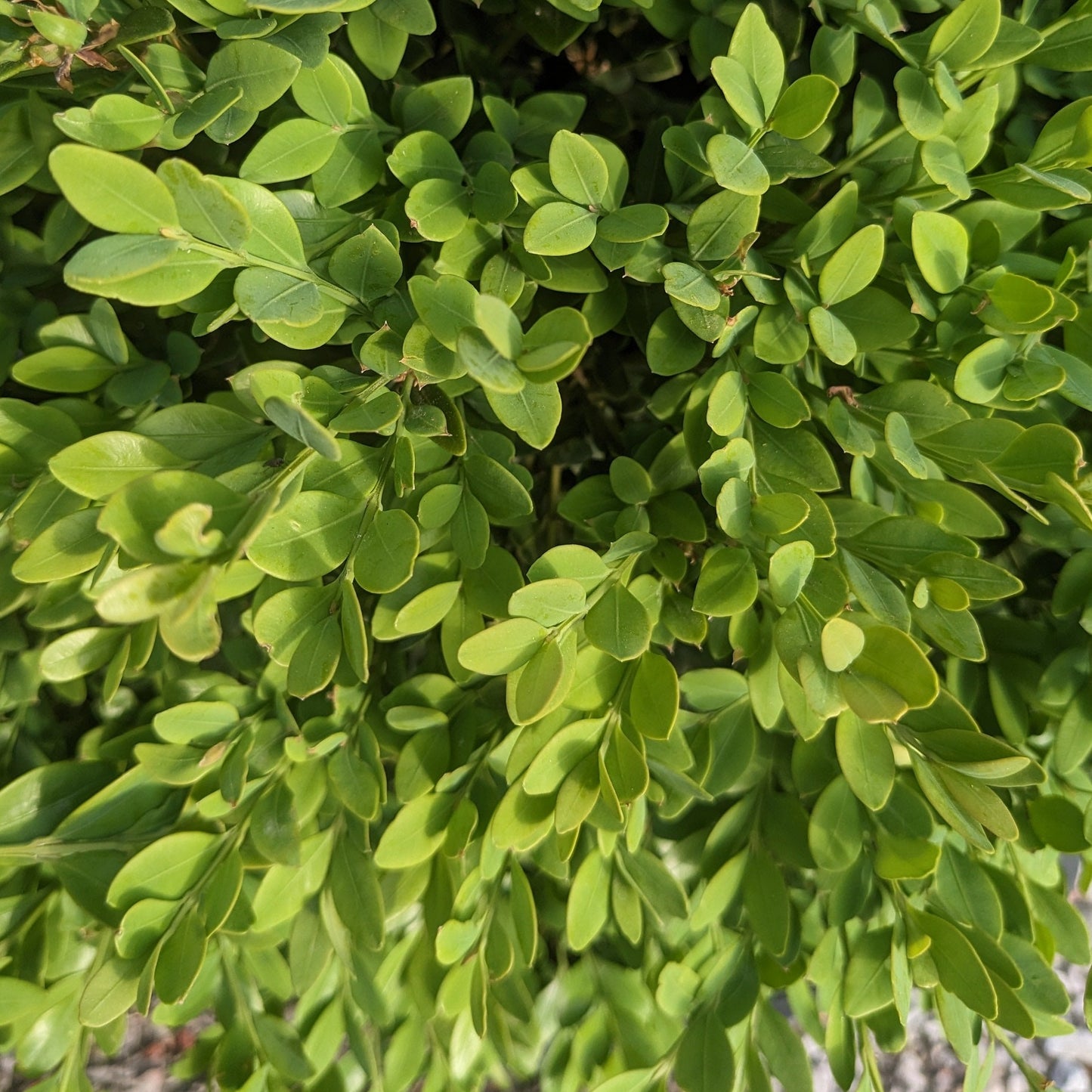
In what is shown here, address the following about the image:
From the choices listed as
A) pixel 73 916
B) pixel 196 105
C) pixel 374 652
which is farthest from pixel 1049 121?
pixel 73 916

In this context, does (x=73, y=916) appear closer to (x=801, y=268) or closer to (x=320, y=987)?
(x=320, y=987)

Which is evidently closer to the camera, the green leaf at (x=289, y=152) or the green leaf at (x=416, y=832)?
the green leaf at (x=289, y=152)

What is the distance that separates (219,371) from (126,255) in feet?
1.18

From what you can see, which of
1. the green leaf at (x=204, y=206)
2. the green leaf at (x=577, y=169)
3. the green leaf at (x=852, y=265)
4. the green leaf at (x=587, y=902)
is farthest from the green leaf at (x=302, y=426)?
the green leaf at (x=587, y=902)

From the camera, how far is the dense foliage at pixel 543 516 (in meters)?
0.49

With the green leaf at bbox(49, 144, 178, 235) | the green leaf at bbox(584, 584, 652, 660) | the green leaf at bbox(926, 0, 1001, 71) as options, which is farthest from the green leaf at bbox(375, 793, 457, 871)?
the green leaf at bbox(926, 0, 1001, 71)

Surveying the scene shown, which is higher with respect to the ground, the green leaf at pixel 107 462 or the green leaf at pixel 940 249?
the green leaf at pixel 940 249

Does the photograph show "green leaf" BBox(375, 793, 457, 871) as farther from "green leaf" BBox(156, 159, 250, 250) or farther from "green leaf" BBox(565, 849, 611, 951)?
"green leaf" BBox(156, 159, 250, 250)

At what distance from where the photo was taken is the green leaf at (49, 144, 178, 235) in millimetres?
385

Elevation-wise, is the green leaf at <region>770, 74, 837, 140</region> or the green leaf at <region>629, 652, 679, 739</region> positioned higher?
the green leaf at <region>770, 74, 837, 140</region>

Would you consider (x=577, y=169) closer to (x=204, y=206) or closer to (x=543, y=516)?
(x=204, y=206)

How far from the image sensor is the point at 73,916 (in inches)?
28.9

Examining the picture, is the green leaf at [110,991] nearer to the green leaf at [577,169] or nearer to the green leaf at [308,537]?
the green leaf at [308,537]

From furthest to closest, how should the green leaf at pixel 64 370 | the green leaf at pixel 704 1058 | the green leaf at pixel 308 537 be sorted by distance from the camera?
the green leaf at pixel 704 1058 < the green leaf at pixel 64 370 < the green leaf at pixel 308 537
